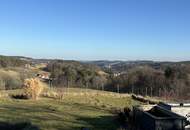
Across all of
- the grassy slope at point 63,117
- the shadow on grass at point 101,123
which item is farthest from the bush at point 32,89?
the shadow on grass at point 101,123

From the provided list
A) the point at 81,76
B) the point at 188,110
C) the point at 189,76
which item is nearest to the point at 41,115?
the point at 188,110

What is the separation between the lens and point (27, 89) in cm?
2600

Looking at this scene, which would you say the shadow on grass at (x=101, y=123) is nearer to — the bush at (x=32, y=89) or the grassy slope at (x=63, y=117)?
the grassy slope at (x=63, y=117)

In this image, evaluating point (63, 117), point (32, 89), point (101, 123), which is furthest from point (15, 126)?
point (32, 89)

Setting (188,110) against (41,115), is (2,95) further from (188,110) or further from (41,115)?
(188,110)

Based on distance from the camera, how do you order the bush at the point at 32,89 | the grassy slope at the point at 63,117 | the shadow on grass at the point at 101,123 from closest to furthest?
1. the shadow on grass at the point at 101,123
2. the grassy slope at the point at 63,117
3. the bush at the point at 32,89

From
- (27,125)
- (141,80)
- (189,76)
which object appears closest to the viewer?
(27,125)

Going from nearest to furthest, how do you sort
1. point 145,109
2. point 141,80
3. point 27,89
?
1. point 145,109
2. point 27,89
3. point 141,80

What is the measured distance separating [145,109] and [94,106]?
6.43 meters

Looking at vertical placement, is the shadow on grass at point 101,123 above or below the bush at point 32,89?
below

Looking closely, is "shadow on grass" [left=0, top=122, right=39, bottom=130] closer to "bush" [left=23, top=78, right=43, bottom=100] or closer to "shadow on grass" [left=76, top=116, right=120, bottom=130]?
"shadow on grass" [left=76, top=116, right=120, bottom=130]

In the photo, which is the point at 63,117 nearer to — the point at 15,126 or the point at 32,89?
the point at 15,126

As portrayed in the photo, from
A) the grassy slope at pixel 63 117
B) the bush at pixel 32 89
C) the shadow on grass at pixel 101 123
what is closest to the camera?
the shadow on grass at pixel 101 123

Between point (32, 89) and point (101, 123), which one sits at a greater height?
point (32, 89)
